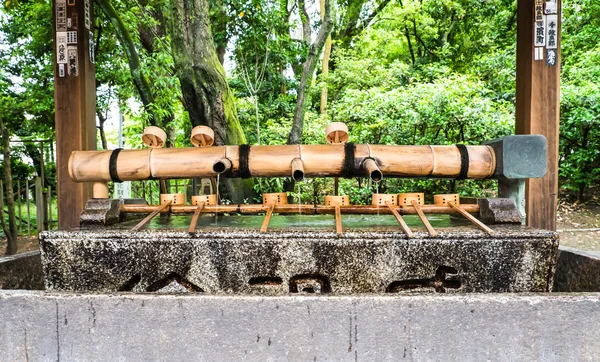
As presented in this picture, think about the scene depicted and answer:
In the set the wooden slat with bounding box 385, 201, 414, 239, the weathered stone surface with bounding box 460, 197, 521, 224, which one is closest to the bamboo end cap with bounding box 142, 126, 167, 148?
the wooden slat with bounding box 385, 201, 414, 239

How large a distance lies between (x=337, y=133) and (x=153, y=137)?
1281 mm

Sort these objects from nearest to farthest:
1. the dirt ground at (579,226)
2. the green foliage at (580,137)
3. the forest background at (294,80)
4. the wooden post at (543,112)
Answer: the wooden post at (543,112), the forest background at (294,80), the dirt ground at (579,226), the green foliage at (580,137)

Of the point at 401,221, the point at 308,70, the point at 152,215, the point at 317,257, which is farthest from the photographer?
the point at 308,70

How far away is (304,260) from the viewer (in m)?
2.21

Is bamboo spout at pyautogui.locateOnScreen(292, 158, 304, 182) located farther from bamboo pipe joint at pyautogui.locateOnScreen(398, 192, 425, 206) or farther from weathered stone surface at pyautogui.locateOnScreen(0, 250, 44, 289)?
weathered stone surface at pyautogui.locateOnScreen(0, 250, 44, 289)

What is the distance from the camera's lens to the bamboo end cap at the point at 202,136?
2760mm

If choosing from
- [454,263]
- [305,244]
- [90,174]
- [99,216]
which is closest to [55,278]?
[99,216]

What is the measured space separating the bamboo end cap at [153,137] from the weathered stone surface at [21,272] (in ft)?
3.44

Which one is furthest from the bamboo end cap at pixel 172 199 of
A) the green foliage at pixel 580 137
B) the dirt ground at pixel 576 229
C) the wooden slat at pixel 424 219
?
the green foliage at pixel 580 137

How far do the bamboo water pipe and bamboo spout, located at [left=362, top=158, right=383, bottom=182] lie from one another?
2.2 inches

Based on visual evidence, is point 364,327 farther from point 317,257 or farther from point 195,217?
point 195,217

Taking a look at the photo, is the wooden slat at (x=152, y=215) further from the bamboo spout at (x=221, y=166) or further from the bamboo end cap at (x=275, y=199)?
the bamboo end cap at (x=275, y=199)

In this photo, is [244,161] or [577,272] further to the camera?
[244,161]

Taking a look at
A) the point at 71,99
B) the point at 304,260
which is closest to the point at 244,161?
the point at 304,260
